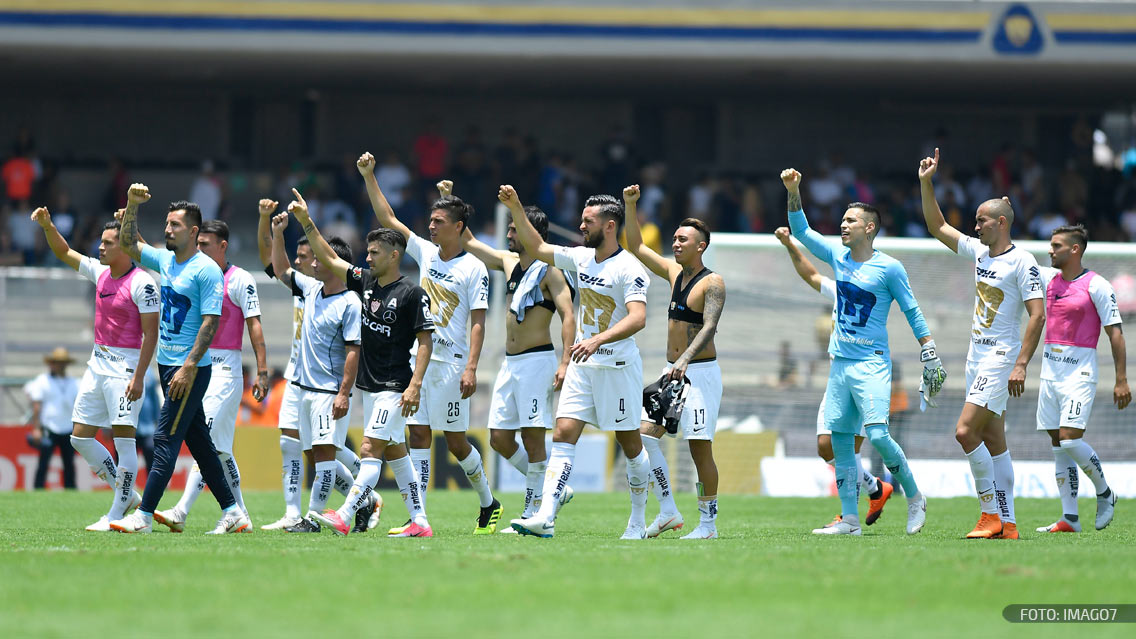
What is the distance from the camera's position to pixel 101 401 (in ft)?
39.5

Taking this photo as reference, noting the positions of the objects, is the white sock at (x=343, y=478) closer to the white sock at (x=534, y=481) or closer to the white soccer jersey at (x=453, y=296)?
the white soccer jersey at (x=453, y=296)

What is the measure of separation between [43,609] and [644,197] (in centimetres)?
2175

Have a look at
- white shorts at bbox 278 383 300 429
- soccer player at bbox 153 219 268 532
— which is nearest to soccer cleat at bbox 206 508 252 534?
soccer player at bbox 153 219 268 532

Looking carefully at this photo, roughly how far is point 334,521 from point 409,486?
870 mm

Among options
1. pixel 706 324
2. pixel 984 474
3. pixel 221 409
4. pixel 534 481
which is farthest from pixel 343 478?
pixel 984 474

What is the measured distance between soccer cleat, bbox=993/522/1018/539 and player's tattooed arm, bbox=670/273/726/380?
282 cm

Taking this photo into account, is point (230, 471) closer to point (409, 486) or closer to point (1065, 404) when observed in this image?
point (409, 486)

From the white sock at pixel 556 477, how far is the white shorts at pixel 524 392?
1.15m

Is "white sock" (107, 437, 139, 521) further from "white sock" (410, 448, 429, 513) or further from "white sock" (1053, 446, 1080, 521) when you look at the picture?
"white sock" (1053, 446, 1080, 521)

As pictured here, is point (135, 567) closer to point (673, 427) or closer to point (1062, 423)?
point (673, 427)

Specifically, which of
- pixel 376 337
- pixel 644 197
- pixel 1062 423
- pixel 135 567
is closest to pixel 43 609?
pixel 135 567

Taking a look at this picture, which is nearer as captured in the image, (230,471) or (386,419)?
(386,419)

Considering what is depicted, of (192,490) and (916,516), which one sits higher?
(192,490)

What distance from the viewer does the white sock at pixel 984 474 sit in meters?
11.1
